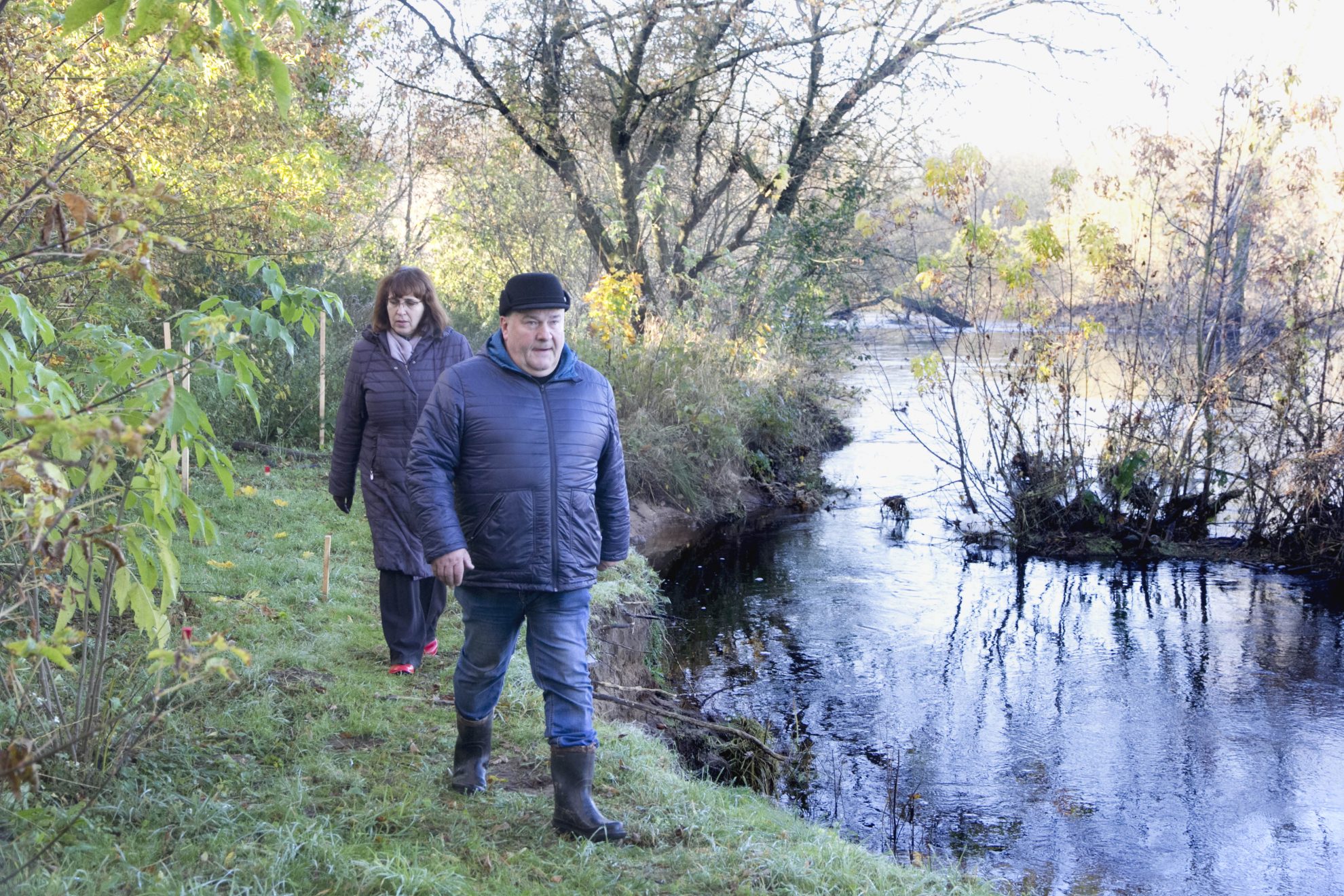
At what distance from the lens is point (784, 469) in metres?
14.4

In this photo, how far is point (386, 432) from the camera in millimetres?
5445

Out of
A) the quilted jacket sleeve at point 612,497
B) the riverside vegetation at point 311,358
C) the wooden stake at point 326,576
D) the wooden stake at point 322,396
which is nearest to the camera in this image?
the riverside vegetation at point 311,358

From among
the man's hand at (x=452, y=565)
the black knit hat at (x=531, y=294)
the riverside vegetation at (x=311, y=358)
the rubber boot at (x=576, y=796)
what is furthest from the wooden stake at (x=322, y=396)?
the rubber boot at (x=576, y=796)

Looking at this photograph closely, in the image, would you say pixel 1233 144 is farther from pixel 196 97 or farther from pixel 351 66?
pixel 351 66

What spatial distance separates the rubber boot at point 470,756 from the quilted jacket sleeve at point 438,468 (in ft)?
2.49

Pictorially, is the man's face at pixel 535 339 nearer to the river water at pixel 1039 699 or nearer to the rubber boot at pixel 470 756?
the rubber boot at pixel 470 756

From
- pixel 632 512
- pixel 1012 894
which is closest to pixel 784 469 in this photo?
pixel 632 512

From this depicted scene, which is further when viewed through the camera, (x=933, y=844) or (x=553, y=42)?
(x=553, y=42)

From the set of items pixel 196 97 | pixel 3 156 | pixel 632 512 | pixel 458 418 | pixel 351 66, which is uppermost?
pixel 351 66

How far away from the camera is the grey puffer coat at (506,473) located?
154 inches

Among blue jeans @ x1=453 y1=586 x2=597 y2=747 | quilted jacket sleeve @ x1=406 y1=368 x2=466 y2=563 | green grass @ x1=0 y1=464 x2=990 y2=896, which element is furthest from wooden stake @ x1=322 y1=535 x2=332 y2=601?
quilted jacket sleeve @ x1=406 y1=368 x2=466 y2=563

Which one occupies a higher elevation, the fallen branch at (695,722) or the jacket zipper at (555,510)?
the jacket zipper at (555,510)

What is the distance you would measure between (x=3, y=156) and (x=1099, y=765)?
668 centimetres

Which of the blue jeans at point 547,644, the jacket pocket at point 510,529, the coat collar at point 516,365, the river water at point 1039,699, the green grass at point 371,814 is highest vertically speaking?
the coat collar at point 516,365
